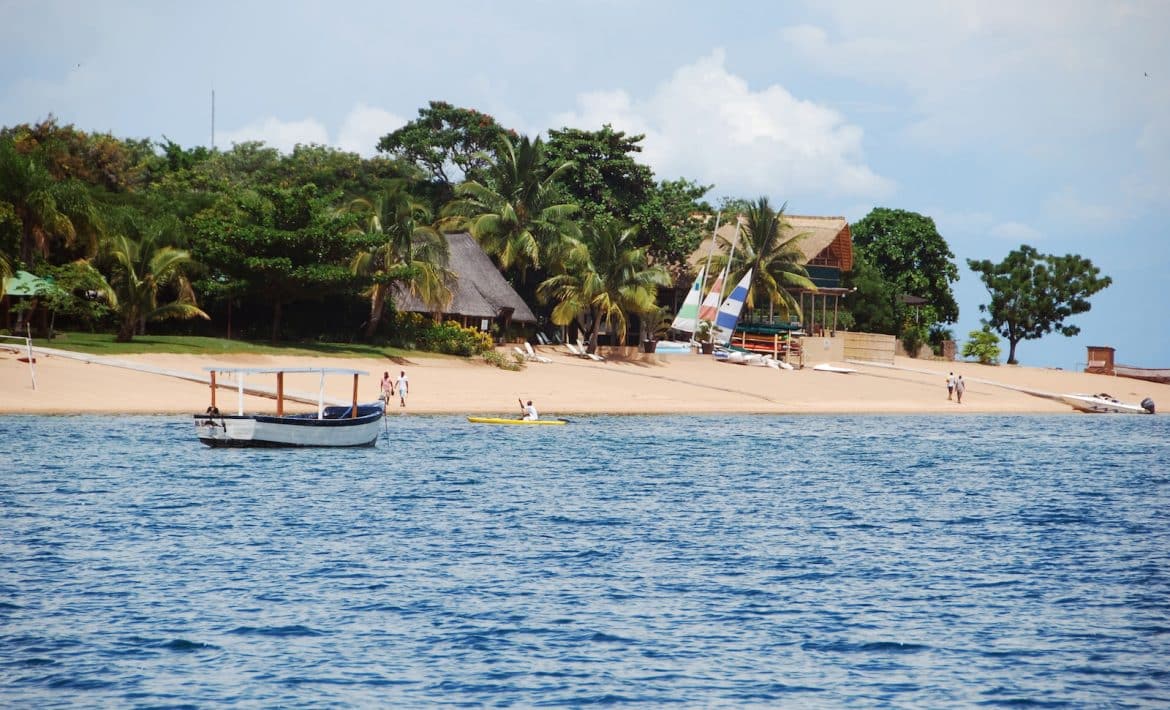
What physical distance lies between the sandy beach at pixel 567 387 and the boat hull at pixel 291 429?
6.45 m

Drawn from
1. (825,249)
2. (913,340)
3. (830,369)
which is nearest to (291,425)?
(830,369)

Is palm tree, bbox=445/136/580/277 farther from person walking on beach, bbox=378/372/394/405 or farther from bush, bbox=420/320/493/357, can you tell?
person walking on beach, bbox=378/372/394/405

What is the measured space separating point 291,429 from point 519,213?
31.9 m

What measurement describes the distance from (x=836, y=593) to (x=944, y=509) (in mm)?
10689

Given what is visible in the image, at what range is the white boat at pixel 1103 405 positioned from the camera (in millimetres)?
62334

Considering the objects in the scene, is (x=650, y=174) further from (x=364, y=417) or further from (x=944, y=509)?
(x=944, y=509)

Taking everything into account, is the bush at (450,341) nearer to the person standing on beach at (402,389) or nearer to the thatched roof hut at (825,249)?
the person standing on beach at (402,389)

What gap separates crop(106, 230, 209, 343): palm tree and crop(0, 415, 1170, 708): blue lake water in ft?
39.6

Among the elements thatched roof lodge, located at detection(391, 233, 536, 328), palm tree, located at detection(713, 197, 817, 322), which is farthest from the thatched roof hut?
thatched roof lodge, located at detection(391, 233, 536, 328)

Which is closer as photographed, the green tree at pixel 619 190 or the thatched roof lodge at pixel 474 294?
the thatched roof lodge at pixel 474 294

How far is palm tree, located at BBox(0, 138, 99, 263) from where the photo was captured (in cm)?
4725

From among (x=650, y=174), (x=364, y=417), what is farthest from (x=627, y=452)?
(x=650, y=174)

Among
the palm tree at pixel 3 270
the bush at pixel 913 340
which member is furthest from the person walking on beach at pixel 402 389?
the bush at pixel 913 340

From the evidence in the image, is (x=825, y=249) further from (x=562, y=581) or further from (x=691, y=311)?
(x=562, y=581)
